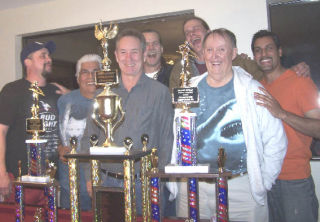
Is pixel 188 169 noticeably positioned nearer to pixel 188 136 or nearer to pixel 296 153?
pixel 188 136

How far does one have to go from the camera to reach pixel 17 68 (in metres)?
4.63

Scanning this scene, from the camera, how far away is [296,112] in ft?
7.25

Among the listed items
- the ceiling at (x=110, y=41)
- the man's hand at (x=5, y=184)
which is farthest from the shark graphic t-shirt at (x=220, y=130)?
the ceiling at (x=110, y=41)

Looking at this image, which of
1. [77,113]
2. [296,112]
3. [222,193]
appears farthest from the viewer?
[77,113]

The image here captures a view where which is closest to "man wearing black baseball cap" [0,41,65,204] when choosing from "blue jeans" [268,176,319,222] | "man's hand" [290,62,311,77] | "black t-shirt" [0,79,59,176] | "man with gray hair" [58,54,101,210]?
"black t-shirt" [0,79,59,176]

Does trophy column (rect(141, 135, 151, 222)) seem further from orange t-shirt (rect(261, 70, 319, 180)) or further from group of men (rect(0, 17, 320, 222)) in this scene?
orange t-shirt (rect(261, 70, 319, 180))

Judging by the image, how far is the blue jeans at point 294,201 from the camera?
6.91 ft

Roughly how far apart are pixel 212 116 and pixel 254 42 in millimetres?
1081

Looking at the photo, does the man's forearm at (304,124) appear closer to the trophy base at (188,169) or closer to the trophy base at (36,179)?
the trophy base at (188,169)

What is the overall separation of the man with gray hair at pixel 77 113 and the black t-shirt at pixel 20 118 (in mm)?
184

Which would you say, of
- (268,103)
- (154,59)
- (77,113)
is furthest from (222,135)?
(77,113)

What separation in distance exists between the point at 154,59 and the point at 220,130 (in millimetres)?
1145

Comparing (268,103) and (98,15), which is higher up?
(98,15)

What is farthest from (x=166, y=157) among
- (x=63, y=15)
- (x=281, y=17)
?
(x=63, y=15)
